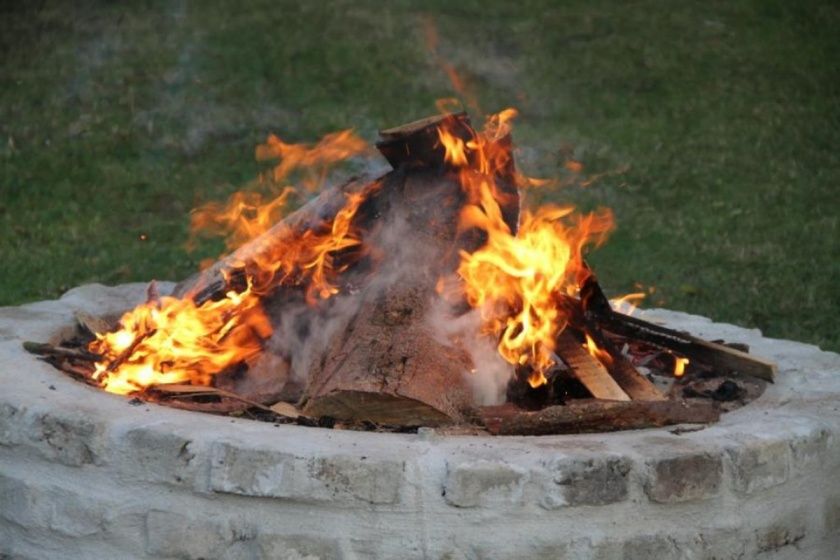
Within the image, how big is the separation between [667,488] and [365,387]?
0.97 meters

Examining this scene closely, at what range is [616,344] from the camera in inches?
207

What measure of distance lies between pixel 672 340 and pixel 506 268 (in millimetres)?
832

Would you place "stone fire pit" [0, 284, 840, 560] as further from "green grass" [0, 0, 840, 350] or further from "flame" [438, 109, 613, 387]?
"green grass" [0, 0, 840, 350]

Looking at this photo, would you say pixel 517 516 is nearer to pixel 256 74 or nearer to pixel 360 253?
pixel 360 253

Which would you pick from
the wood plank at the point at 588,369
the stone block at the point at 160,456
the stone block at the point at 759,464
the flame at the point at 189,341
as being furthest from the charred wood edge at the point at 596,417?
the flame at the point at 189,341

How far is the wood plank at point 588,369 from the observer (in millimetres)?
4555

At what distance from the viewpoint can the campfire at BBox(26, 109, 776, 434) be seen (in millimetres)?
4629

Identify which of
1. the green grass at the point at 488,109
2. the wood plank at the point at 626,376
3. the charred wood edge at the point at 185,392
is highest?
the wood plank at the point at 626,376

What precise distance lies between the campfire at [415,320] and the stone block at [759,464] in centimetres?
30

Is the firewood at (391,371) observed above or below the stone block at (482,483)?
below

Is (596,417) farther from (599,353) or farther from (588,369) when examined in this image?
(599,353)

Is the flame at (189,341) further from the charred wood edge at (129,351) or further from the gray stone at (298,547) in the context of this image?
the gray stone at (298,547)

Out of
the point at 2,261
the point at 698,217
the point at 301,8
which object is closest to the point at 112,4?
the point at 301,8

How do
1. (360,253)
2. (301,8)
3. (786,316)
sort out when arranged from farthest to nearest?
(301,8) < (786,316) < (360,253)
